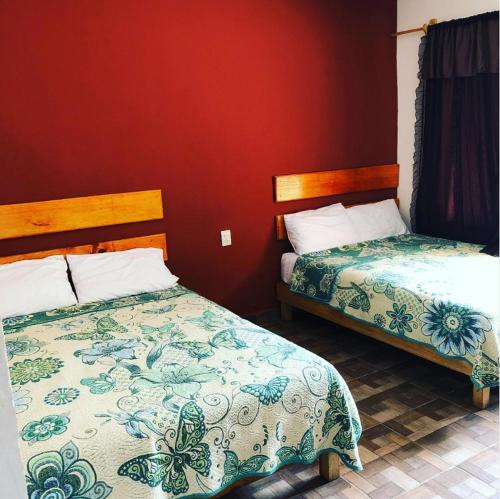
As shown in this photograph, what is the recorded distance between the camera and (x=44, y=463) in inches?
58.9

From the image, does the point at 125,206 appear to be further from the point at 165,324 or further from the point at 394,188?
the point at 394,188

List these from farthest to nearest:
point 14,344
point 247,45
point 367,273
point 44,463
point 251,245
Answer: point 251,245
point 247,45
point 367,273
point 14,344
point 44,463

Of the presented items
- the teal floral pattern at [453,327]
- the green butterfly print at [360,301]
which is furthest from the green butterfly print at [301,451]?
the green butterfly print at [360,301]

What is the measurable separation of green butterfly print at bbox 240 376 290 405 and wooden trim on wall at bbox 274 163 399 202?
80.0 inches

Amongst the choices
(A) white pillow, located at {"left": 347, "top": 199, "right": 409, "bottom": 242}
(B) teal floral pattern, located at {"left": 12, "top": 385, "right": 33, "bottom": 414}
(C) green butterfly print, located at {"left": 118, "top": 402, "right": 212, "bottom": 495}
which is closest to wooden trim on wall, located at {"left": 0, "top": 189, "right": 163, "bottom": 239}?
(B) teal floral pattern, located at {"left": 12, "top": 385, "right": 33, "bottom": 414}

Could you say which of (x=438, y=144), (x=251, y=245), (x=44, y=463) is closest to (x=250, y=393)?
(x=44, y=463)

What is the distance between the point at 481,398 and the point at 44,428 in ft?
6.31

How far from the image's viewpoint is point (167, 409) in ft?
5.69

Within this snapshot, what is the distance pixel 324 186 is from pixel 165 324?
1908mm

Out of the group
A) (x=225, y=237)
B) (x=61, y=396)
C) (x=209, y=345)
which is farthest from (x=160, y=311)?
(x=225, y=237)

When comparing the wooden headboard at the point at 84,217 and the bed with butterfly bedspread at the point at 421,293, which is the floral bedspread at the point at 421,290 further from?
the wooden headboard at the point at 84,217

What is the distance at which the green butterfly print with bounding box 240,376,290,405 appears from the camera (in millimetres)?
1837

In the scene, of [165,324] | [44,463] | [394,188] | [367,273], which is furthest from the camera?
[394,188]

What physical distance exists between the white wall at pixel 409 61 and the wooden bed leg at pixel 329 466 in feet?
8.55
